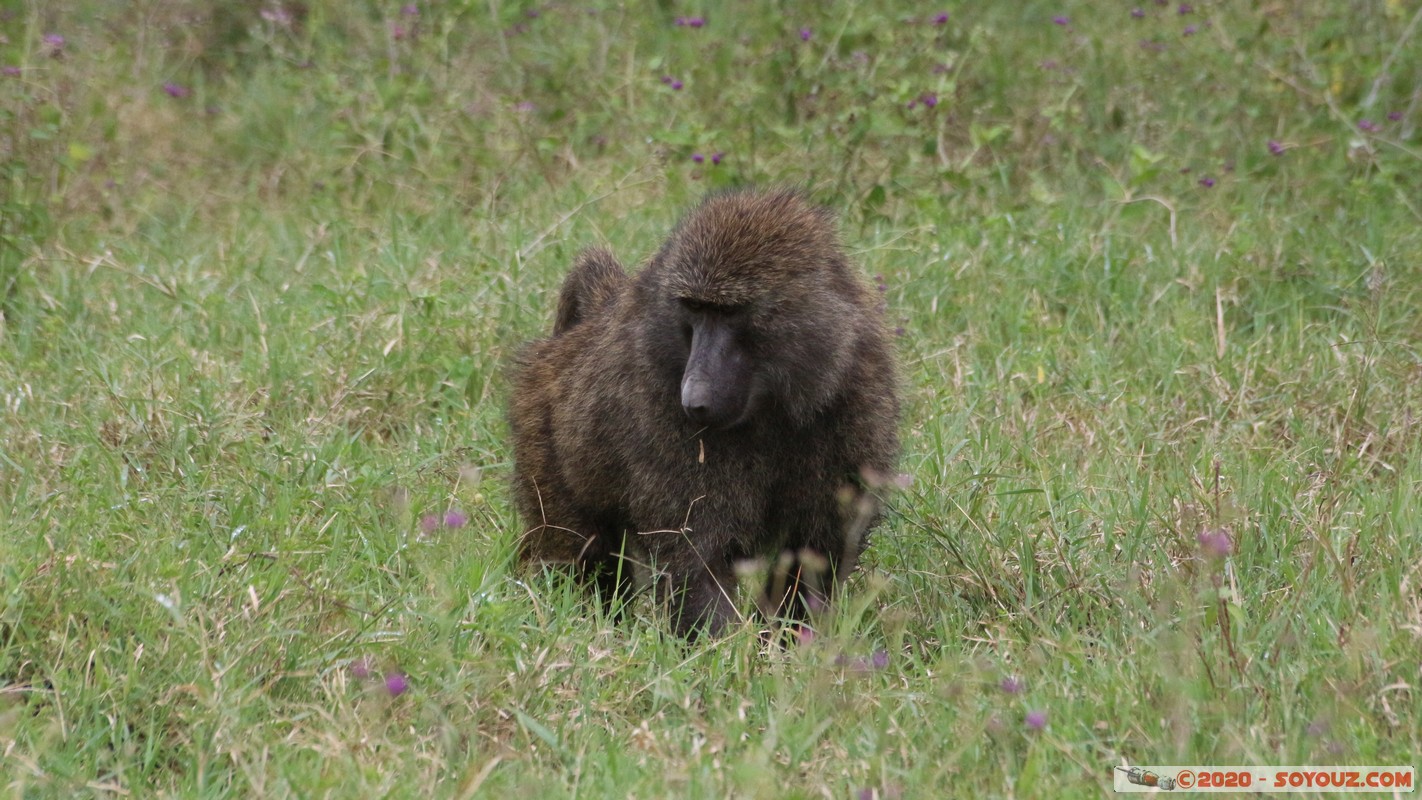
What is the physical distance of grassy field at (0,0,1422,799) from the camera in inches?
110

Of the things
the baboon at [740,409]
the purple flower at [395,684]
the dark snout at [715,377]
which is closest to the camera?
the purple flower at [395,684]

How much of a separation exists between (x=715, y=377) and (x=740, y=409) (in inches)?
4.4

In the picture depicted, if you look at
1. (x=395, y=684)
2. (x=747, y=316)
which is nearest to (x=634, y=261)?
(x=747, y=316)

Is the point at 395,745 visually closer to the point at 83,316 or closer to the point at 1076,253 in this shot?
the point at 83,316

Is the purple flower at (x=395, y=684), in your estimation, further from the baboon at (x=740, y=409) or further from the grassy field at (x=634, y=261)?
the baboon at (x=740, y=409)

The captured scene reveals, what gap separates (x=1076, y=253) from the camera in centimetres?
538

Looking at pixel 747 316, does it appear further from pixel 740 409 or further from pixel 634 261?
pixel 634 261

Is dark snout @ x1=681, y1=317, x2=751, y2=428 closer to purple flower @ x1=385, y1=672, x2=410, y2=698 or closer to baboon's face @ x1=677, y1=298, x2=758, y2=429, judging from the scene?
baboon's face @ x1=677, y1=298, x2=758, y2=429

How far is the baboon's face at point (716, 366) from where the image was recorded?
3.27 m

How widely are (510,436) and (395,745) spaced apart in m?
1.58

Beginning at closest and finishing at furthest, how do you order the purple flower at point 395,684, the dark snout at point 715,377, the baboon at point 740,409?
the purple flower at point 395,684 → the dark snout at point 715,377 → the baboon at point 740,409

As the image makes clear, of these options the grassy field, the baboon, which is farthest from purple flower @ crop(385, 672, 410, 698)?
the baboon

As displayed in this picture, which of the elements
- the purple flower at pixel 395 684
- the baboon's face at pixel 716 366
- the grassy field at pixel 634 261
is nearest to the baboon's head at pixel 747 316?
the baboon's face at pixel 716 366

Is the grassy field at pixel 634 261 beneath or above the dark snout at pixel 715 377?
beneath
